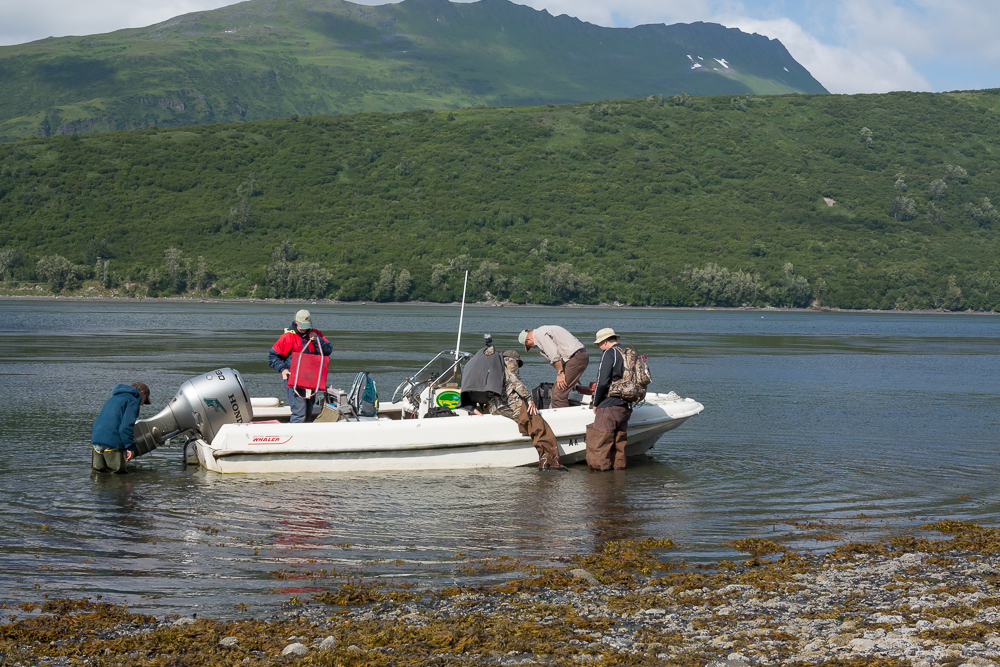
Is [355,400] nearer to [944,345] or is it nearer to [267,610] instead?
[267,610]

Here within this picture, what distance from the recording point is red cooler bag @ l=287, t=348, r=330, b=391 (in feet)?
41.0

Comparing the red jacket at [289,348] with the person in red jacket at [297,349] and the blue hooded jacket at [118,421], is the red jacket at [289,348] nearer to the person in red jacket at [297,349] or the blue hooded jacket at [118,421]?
the person in red jacket at [297,349]

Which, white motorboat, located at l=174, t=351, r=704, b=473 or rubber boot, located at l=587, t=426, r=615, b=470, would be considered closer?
white motorboat, located at l=174, t=351, r=704, b=473

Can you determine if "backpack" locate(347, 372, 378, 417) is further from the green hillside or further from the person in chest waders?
the green hillside

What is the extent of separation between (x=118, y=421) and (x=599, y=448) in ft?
20.2

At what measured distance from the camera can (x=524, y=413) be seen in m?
12.8

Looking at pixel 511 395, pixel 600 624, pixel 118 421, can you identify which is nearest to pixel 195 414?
pixel 118 421

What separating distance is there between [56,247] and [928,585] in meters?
125

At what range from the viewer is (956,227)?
453ft

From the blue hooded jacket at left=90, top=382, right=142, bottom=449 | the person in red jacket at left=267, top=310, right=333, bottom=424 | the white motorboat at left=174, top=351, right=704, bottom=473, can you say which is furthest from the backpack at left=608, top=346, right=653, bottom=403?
the blue hooded jacket at left=90, top=382, right=142, bottom=449

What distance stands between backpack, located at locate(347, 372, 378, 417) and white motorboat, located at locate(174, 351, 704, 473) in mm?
195

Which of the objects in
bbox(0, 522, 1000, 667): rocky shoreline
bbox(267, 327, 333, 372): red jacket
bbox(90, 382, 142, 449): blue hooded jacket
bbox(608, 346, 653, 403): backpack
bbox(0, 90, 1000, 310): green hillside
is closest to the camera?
bbox(0, 522, 1000, 667): rocky shoreline

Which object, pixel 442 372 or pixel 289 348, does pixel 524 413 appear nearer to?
pixel 442 372

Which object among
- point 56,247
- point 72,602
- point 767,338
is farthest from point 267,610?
point 56,247
